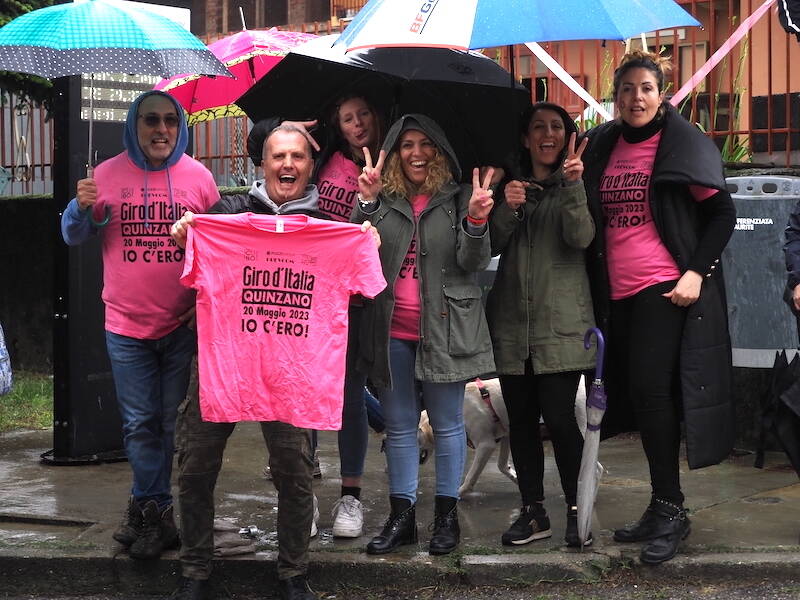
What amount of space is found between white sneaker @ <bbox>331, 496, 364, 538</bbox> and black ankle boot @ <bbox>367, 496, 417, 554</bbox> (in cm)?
17

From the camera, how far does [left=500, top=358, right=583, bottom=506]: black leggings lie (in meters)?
5.01

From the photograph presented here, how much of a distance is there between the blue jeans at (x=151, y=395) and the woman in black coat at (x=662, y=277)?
1758 millimetres

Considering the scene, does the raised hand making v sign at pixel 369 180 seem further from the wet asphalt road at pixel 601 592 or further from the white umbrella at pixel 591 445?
the wet asphalt road at pixel 601 592

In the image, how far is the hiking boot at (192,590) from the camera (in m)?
4.58

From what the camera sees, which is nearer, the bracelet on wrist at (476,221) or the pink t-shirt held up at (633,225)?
the bracelet on wrist at (476,221)

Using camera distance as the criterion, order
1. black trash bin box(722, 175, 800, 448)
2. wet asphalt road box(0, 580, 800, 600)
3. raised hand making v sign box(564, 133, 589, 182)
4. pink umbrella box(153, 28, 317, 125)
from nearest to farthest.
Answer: wet asphalt road box(0, 580, 800, 600) → raised hand making v sign box(564, 133, 589, 182) → pink umbrella box(153, 28, 317, 125) → black trash bin box(722, 175, 800, 448)

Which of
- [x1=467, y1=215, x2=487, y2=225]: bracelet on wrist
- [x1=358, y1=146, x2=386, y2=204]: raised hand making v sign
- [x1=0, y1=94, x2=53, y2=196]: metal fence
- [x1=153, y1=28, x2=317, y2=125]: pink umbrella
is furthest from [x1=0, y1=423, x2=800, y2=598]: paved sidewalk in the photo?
[x1=0, y1=94, x2=53, y2=196]: metal fence

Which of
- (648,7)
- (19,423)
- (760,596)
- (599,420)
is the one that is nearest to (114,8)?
(648,7)

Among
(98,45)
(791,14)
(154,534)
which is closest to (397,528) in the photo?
(154,534)

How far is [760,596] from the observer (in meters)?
4.70

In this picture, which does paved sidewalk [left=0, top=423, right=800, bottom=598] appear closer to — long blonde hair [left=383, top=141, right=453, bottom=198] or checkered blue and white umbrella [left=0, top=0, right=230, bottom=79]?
long blonde hair [left=383, top=141, right=453, bottom=198]

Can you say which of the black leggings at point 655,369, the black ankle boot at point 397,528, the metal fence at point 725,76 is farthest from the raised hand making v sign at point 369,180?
the metal fence at point 725,76

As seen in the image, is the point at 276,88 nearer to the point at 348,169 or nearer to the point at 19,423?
the point at 348,169

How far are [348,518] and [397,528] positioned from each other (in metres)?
0.31
